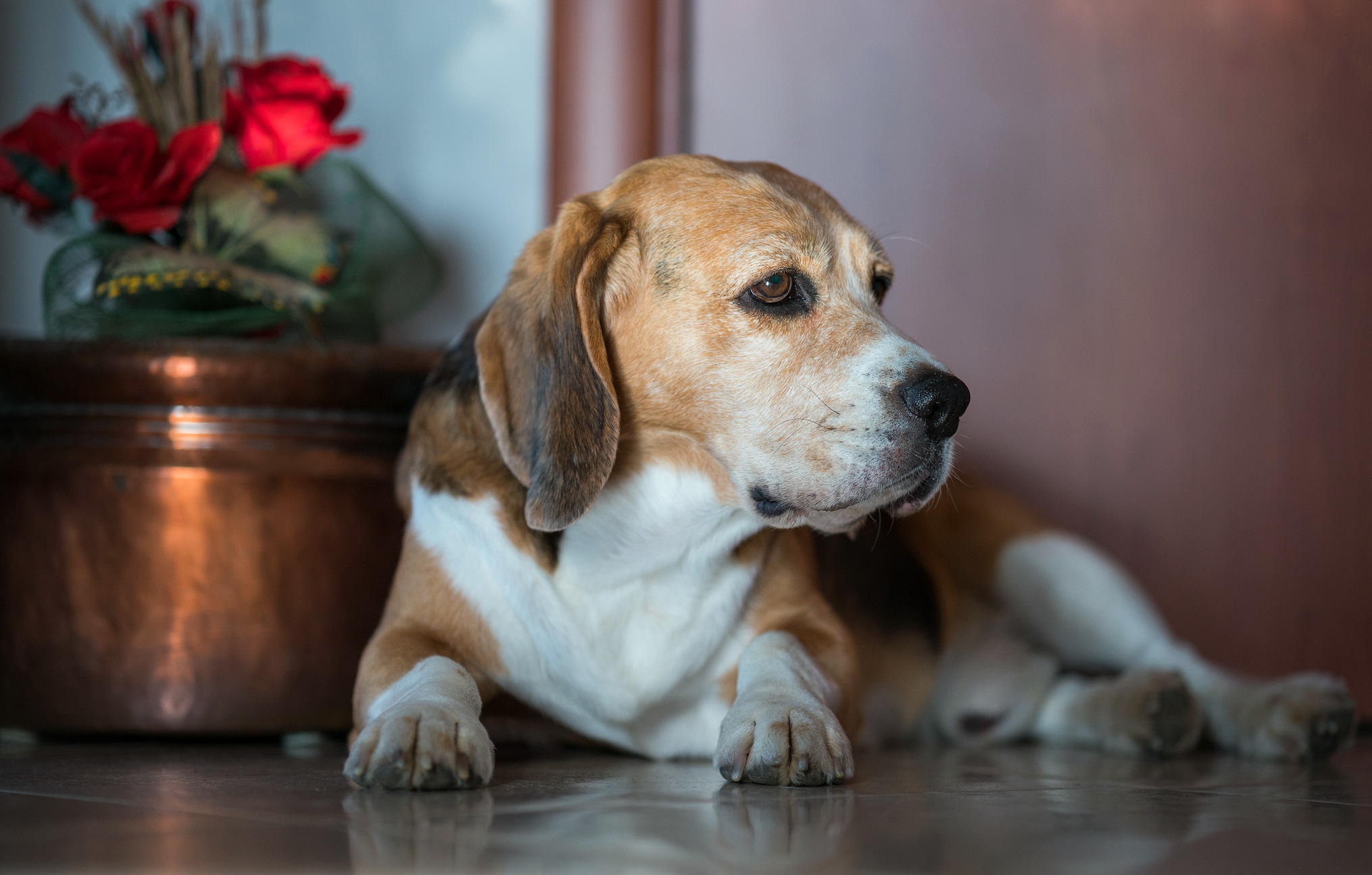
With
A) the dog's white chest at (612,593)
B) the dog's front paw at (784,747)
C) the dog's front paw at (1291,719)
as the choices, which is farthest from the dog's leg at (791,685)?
the dog's front paw at (1291,719)

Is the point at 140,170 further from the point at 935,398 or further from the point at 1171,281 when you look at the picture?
the point at 1171,281

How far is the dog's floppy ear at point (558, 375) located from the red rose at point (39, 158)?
119 centimetres

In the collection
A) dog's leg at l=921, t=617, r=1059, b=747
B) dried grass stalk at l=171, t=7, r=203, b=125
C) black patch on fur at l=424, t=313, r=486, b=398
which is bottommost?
dog's leg at l=921, t=617, r=1059, b=747

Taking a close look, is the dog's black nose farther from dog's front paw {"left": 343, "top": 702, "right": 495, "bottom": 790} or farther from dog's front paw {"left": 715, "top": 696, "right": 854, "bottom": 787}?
dog's front paw {"left": 343, "top": 702, "right": 495, "bottom": 790}

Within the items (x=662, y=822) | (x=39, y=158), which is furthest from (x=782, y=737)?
(x=39, y=158)

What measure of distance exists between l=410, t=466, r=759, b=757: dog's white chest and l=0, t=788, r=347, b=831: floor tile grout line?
1.87 feet

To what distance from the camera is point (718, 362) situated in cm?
176

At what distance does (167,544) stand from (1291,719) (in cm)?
201

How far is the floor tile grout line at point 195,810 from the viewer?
1.20 metres

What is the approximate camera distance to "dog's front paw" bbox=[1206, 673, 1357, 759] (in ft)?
7.14

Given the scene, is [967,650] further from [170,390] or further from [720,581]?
[170,390]

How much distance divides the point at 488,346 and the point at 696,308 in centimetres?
32

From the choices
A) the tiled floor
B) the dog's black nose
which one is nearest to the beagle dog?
the dog's black nose

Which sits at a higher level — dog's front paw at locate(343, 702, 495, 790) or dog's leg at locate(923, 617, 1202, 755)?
dog's front paw at locate(343, 702, 495, 790)
